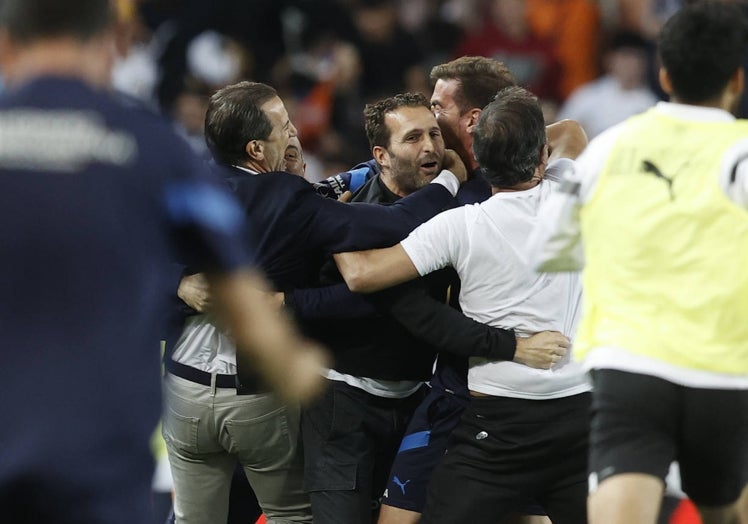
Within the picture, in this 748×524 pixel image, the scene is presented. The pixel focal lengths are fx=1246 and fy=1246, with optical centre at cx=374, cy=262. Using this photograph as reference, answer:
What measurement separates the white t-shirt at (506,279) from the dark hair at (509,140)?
3.2 inches

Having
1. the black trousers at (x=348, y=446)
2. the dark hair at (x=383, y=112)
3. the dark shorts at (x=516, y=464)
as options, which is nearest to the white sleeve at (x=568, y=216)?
the dark shorts at (x=516, y=464)

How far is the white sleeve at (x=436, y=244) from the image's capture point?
4215 mm

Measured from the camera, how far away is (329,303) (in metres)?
4.42

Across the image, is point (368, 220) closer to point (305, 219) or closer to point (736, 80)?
point (305, 219)

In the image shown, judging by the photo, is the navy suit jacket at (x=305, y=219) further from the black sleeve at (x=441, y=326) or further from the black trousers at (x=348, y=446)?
the black trousers at (x=348, y=446)

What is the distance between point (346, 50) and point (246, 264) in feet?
25.3

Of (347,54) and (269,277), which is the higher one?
(347,54)

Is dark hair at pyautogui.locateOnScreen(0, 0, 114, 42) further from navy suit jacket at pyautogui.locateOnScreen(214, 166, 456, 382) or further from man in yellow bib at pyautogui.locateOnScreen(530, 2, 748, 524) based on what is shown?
navy suit jacket at pyautogui.locateOnScreen(214, 166, 456, 382)

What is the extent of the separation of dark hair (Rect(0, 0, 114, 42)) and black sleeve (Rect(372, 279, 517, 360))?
211 centimetres

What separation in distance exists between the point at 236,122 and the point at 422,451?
53.9 inches

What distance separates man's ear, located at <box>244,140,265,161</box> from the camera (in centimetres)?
454

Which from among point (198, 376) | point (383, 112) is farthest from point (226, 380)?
point (383, 112)

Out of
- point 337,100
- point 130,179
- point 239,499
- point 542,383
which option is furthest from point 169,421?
point 337,100

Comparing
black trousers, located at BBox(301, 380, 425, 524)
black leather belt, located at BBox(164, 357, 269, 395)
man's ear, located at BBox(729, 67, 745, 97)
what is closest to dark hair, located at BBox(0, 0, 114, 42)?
man's ear, located at BBox(729, 67, 745, 97)
